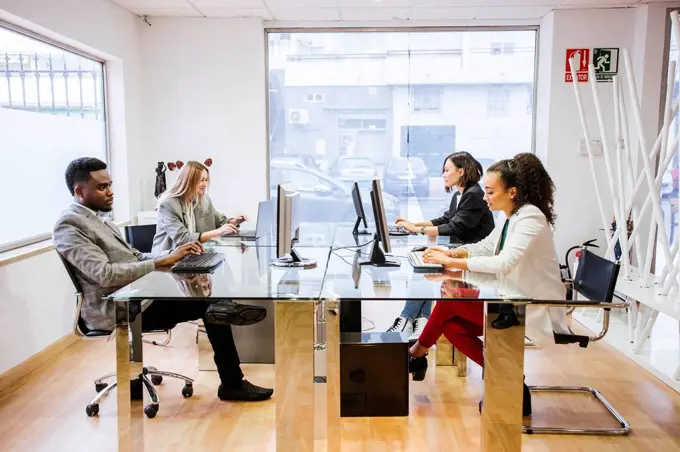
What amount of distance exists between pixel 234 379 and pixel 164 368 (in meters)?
0.69

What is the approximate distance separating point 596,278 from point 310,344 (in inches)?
57.0

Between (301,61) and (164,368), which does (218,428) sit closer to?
(164,368)

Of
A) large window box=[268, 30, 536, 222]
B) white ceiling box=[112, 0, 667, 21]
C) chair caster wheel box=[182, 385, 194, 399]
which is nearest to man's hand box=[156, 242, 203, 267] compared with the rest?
Result: chair caster wheel box=[182, 385, 194, 399]

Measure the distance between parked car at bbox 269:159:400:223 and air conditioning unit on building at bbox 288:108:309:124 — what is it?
1.33ft

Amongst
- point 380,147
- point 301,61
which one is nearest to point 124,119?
point 301,61

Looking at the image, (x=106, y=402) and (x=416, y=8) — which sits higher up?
(x=416, y=8)

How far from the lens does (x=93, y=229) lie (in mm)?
2904

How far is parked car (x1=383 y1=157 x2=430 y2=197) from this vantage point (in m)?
5.87

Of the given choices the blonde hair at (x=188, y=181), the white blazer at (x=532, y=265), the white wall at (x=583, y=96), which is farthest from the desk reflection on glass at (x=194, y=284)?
the white wall at (x=583, y=96)

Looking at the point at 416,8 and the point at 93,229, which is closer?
the point at 93,229

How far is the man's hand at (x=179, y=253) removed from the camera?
2.94 m

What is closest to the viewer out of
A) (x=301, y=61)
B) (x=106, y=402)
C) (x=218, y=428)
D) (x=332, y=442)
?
(x=332, y=442)

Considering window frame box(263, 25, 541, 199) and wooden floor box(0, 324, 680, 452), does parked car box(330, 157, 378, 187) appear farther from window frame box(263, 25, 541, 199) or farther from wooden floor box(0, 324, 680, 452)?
wooden floor box(0, 324, 680, 452)

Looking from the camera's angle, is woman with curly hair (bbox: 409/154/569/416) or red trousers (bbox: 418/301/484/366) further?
red trousers (bbox: 418/301/484/366)
